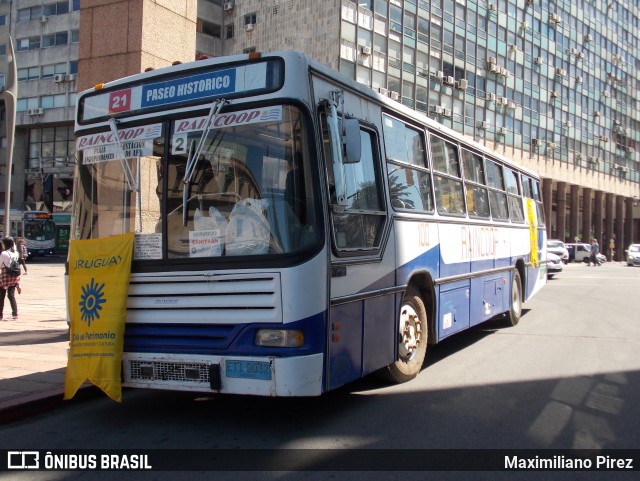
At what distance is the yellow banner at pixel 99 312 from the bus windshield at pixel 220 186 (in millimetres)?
210

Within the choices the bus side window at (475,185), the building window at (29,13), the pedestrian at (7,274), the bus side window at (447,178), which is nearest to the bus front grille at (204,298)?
the bus side window at (447,178)

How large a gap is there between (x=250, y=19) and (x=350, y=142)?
39.7 m

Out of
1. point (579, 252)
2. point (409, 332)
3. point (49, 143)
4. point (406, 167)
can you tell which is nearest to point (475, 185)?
point (406, 167)

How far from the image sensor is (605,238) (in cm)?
7125

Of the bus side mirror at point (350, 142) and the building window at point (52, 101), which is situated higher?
the building window at point (52, 101)

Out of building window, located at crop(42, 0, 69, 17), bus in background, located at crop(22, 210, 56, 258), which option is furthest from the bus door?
building window, located at crop(42, 0, 69, 17)

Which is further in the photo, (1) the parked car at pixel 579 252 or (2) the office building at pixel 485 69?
(1) the parked car at pixel 579 252

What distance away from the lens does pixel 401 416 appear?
5656 millimetres

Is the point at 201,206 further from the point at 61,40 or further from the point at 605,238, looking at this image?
the point at 605,238

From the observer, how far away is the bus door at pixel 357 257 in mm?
5148

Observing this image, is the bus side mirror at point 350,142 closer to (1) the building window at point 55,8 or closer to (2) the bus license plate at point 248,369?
(2) the bus license plate at point 248,369

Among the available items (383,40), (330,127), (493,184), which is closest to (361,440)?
(330,127)

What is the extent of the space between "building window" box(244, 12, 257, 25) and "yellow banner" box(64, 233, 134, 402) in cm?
3901

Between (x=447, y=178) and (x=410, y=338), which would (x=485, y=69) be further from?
(x=410, y=338)
